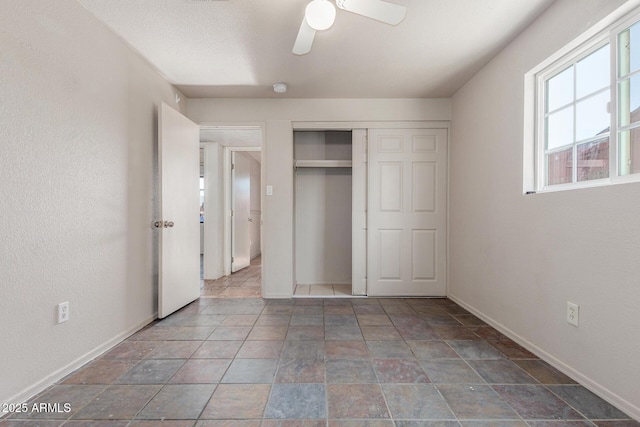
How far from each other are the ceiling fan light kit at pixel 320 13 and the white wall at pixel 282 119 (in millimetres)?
1656

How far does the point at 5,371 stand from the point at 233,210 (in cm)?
335

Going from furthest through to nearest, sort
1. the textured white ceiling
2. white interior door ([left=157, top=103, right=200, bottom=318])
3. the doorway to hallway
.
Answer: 1. the doorway to hallway
2. white interior door ([left=157, top=103, right=200, bottom=318])
3. the textured white ceiling

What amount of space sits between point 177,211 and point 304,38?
6.32 feet

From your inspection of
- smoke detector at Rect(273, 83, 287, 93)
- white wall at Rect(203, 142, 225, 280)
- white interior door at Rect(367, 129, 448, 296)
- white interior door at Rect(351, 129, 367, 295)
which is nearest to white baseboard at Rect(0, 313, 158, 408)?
white wall at Rect(203, 142, 225, 280)

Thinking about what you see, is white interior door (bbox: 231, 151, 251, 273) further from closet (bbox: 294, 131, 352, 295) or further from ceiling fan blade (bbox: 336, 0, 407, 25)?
ceiling fan blade (bbox: 336, 0, 407, 25)

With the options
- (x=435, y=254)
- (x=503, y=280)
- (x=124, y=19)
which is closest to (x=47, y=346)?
(x=124, y=19)

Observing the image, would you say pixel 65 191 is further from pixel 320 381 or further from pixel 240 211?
pixel 240 211

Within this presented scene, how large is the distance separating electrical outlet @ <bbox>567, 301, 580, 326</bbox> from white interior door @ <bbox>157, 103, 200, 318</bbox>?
2978 mm

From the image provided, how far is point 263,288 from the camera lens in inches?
126

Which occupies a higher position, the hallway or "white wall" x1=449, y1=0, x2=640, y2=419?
"white wall" x1=449, y1=0, x2=640, y2=419

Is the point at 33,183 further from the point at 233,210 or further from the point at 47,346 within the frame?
the point at 233,210

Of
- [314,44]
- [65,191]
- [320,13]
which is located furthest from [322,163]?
[65,191]

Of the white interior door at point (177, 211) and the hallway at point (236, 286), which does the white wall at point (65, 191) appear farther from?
the hallway at point (236, 286)

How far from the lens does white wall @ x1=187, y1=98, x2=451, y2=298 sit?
319cm
